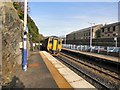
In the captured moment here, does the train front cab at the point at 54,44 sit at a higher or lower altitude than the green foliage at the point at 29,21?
lower

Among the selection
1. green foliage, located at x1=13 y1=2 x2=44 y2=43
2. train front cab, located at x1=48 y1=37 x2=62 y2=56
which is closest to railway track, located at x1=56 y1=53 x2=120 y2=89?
green foliage, located at x1=13 y1=2 x2=44 y2=43

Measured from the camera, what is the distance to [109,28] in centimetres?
7744

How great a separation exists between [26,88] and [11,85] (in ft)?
2.05

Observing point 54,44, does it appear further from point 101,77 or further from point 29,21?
point 101,77

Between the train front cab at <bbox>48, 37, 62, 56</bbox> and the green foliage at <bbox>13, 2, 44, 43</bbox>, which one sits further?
the train front cab at <bbox>48, 37, 62, 56</bbox>

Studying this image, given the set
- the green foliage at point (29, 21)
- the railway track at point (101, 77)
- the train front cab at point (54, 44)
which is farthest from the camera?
the train front cab at point (54, 44)

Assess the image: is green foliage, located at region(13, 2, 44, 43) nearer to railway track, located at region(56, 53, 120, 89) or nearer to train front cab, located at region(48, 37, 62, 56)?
train front cab, located at region(48, 37, 62, 56)

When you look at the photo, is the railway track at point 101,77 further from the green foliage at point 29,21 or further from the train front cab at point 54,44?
the train front cab at point 54,44

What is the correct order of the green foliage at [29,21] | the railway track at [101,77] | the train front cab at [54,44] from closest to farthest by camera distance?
1. the railway track at [101,77]
2. the green foliage at [29,21]
3. the train front cab at [54,44]

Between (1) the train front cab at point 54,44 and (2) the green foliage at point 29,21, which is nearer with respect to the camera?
(2) the green foliage at point 29,21

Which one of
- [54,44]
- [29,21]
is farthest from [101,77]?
[29,21]

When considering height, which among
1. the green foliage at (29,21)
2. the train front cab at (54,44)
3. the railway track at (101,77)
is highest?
the green foliage at (29,21)

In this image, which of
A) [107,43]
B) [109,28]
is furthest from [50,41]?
[109,28]

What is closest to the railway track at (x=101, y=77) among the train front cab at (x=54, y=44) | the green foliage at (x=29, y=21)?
the green foliage at (x=29, y=21)
